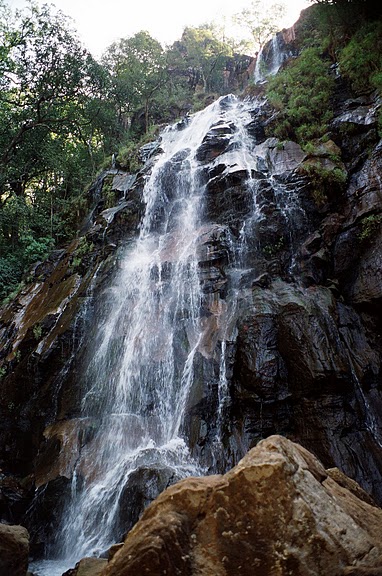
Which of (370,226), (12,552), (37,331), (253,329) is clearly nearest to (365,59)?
(370,226)

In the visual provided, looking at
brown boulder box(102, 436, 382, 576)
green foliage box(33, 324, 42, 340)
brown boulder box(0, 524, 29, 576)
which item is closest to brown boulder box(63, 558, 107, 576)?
brown boulder box(0, 524, 29, 576)

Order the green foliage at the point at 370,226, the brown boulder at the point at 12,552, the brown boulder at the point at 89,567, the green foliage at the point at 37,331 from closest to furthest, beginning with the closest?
the brown boulder at the point at 89,567 < the brown boulder at the point at 12,552 < the green foliage at the point at 370,226 < the green foliage at the point at 37,331

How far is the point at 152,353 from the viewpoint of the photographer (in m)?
9.58

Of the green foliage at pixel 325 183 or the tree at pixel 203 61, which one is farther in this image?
the tree at pixel 203 61

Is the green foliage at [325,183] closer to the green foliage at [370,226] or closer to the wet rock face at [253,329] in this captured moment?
the wet rock face at [253,329]

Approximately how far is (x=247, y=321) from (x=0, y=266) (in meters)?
13.0

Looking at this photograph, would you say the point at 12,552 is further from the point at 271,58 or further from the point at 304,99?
the point at 271,58

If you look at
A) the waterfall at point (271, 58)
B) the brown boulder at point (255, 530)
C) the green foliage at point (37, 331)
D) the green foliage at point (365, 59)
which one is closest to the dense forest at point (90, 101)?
the green foliage at point (365, 59)

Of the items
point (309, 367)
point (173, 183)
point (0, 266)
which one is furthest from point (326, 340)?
point (0, 266)

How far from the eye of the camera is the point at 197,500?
2.82m

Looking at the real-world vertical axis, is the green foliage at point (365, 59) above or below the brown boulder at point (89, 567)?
above

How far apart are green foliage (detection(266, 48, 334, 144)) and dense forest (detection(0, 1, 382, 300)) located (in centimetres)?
4

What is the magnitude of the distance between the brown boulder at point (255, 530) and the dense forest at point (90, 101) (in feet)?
31.3

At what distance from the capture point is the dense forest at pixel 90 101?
13664 millimetres
